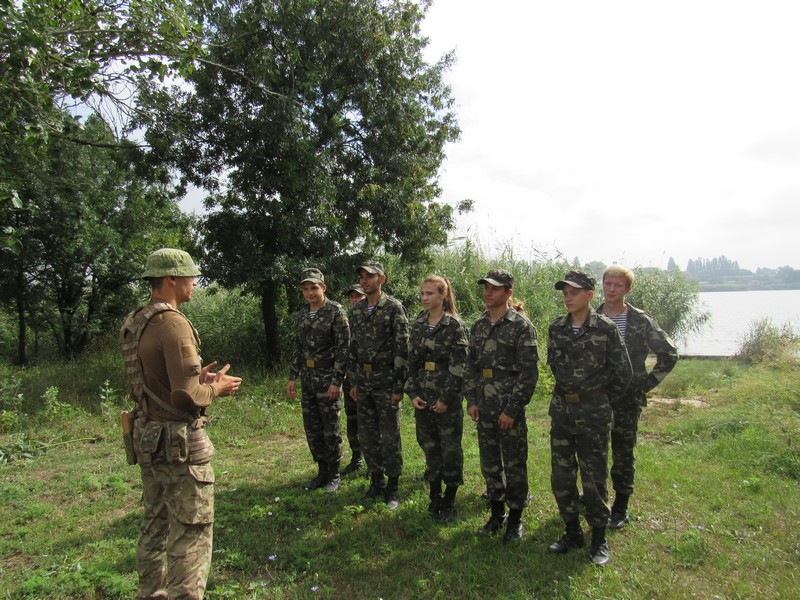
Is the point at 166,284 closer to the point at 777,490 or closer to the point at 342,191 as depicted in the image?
the point at 777,490

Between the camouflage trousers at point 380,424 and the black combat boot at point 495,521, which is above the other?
the camouflage trousers at point 380,424

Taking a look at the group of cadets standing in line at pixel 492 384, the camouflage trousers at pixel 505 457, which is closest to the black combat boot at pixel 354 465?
the group of cadets standing in line at pixel 492 384

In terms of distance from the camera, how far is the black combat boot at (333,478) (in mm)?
4820

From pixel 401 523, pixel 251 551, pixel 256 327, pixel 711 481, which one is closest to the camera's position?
pixel 251 551

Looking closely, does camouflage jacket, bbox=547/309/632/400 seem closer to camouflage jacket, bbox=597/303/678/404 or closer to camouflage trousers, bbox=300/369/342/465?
camouflage jacket, bbox=597/303/678/404

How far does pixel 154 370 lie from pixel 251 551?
72.8 inches

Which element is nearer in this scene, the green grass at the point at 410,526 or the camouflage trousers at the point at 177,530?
the camouflage trousers at the point at 177,530

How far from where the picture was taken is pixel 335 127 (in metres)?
9.74

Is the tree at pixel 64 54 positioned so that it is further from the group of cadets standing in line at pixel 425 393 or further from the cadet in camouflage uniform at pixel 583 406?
the cadet in camouflage uniform at pixel 583 406

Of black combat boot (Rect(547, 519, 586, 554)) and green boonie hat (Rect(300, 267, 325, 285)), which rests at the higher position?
A: green boonie hat (Rect(300, 267, 325, 285))

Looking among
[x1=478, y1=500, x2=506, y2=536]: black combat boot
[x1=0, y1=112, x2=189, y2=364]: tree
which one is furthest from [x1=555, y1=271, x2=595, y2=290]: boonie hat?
[x1=0, y1=112, x2=189, y2=364]: tree

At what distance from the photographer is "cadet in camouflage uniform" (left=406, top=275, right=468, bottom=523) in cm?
408

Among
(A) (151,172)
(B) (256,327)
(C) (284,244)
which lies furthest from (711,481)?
(A) (151,172)

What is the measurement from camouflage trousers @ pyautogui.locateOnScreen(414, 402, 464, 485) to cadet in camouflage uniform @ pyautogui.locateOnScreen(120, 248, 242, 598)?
1.93 metres
